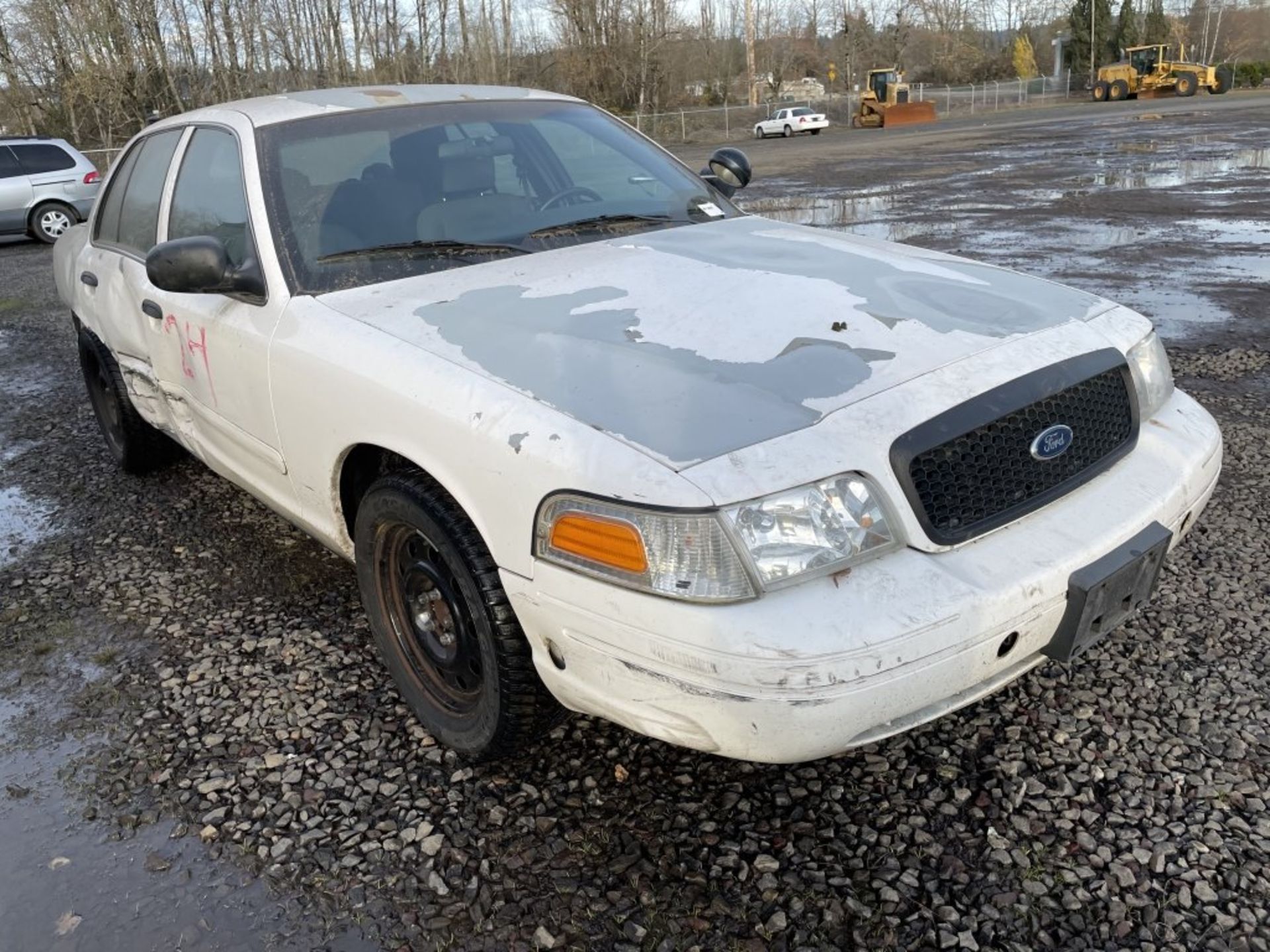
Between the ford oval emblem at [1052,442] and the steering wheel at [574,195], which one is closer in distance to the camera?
the ford oval emblem at [1052,442]

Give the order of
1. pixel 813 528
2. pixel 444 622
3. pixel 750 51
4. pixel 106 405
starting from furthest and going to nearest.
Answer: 1. pixel 750 51
2. pixel 106 405
3. pixel 444 622
4. pixel 813 528

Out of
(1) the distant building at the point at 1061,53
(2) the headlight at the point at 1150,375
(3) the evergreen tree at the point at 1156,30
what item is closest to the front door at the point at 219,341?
(2) the headlight at the point at 1150,375

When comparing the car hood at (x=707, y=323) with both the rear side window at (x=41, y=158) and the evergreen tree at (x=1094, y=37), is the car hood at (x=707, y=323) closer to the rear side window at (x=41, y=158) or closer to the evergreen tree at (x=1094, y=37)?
the rear side window at (x=41, y=158)

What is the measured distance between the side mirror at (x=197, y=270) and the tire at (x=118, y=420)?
1800 mm

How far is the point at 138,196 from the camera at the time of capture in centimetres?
436

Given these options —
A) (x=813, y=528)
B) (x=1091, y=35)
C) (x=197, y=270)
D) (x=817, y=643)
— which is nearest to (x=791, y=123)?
(x=1091, y=35)

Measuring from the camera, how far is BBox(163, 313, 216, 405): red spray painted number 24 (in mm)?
3443

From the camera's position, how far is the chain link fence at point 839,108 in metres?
40.8

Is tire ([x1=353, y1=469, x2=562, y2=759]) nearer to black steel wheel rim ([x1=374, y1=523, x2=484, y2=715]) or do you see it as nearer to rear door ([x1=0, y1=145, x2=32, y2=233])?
black steel wheel rim ([x1=374, y1=523, x2=484, y2=715])

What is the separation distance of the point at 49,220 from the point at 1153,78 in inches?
1878

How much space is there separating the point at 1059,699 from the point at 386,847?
1.83 metres

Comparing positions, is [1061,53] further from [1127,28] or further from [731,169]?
[731,169]

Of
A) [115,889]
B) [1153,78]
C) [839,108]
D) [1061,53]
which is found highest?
[1061,53]

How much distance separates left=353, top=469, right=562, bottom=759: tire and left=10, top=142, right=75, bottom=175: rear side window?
1568cm
